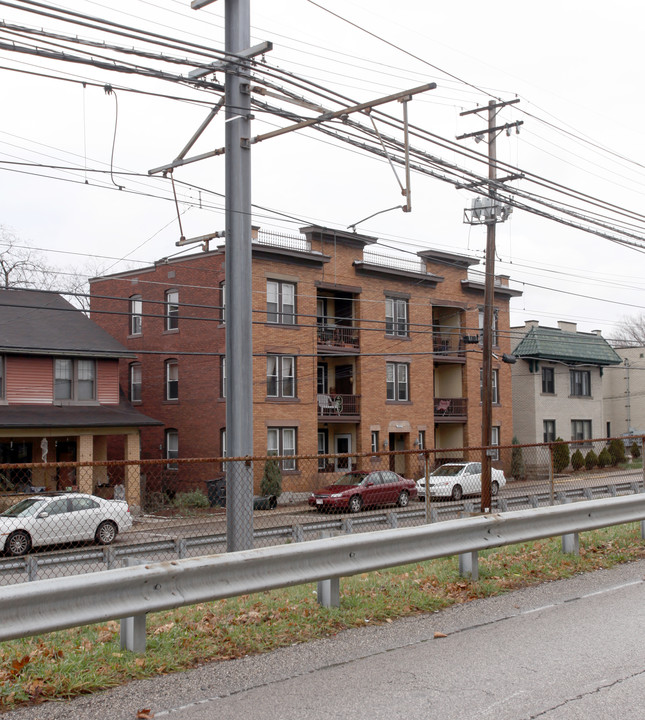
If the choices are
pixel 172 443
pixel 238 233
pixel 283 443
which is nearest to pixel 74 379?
pixel 172 443

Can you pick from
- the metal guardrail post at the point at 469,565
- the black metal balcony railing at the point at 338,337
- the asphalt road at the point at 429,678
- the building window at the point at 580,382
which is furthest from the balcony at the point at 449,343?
the asphalt road at the point at 429,678

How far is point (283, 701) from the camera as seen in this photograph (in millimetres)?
5883

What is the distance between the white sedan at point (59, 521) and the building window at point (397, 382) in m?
30.2

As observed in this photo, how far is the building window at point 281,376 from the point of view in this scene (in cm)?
3516

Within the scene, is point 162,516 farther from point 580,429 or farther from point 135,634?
point 580,429

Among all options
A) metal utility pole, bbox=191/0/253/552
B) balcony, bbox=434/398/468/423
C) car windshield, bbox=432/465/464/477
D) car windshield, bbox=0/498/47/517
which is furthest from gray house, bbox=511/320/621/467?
car windshield, bbox=0/498/47/517

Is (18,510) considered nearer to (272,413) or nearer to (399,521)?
(399,521)

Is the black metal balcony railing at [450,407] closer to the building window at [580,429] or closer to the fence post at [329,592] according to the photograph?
the building window at [580,429]

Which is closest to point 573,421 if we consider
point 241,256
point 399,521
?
point 399,521

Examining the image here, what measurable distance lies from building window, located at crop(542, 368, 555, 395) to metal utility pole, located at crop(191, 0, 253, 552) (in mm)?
38455

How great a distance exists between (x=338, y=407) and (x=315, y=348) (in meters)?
2.94

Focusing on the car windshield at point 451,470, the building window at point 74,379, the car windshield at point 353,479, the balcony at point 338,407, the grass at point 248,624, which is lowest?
the grass at point 248,624

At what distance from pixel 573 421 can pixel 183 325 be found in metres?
26.1

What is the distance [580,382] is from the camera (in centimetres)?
5225
